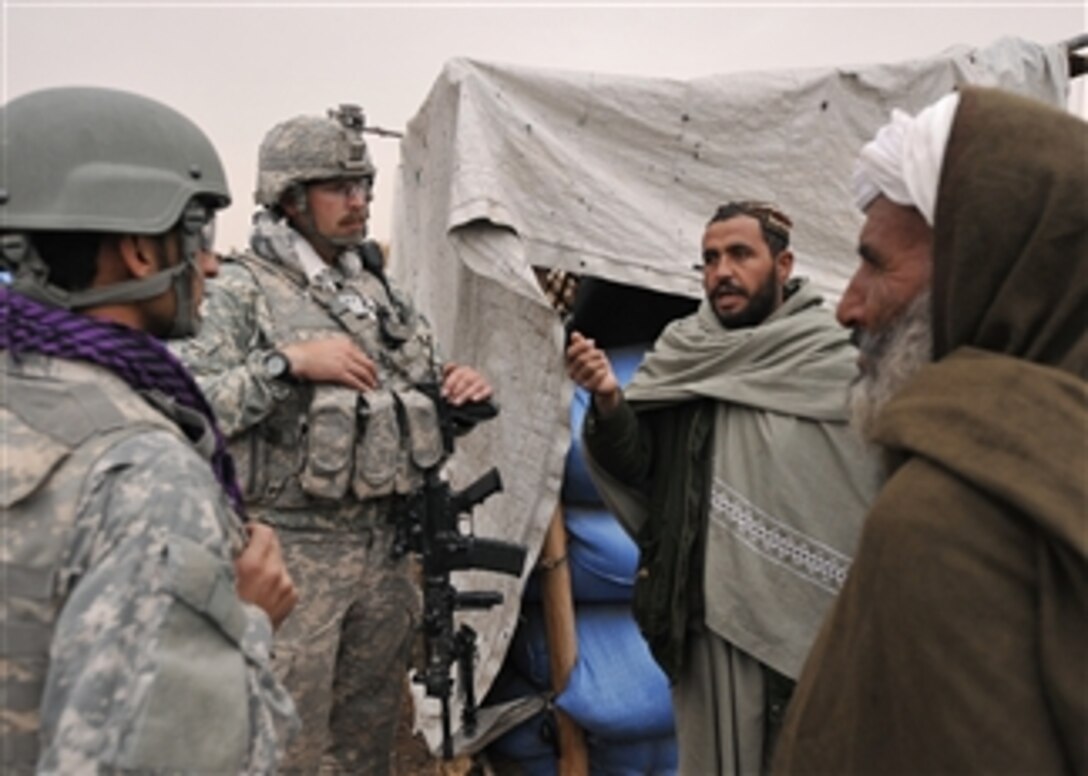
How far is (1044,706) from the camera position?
1156 mm

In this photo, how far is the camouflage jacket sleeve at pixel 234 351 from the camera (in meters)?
2.59

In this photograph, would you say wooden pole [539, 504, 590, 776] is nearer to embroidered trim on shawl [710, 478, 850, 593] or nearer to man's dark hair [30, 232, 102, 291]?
embroidered trim on shawl [710, 478, 850, 593]

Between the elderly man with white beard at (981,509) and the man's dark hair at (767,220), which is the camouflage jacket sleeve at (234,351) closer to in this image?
the man's dark hair at (767,220)

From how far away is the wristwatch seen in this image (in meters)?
2.65

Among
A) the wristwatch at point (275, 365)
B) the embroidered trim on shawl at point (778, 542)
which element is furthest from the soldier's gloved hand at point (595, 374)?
the wristwatch at point (275, 365)

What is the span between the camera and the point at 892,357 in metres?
1.52

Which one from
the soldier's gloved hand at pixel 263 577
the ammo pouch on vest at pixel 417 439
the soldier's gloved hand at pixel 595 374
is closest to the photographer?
the soldier's gloved hand at pixel 263 577

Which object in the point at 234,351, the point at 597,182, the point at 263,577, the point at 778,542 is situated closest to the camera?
the point at 263,577

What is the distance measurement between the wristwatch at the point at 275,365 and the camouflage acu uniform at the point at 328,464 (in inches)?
0.8

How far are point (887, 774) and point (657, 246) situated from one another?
238cm

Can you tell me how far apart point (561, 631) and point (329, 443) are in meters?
1.25

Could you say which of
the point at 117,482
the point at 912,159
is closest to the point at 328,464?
the point at 117,482

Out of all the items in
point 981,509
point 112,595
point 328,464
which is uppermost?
point 981,509

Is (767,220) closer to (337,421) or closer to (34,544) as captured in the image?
(337,421)
